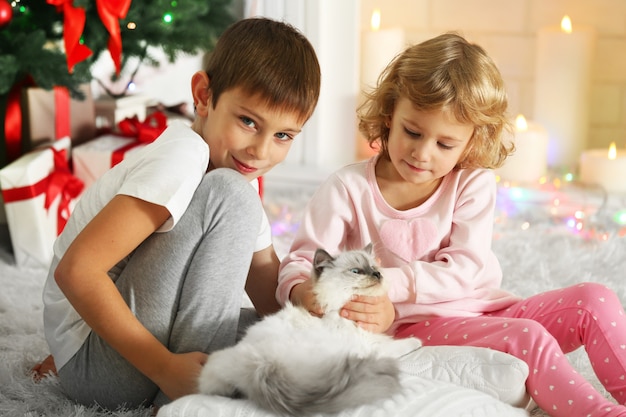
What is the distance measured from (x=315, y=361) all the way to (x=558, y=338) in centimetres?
50

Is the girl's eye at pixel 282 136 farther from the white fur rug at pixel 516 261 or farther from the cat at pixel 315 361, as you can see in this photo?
the white fur rug at pixel 516 261

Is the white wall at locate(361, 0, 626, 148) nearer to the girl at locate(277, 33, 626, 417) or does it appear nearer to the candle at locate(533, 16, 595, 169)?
the candle at locate(533, 16, 595, 169)

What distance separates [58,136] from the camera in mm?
2223

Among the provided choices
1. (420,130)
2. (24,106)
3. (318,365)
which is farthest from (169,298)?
(24,106)

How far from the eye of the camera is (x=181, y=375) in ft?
3.59

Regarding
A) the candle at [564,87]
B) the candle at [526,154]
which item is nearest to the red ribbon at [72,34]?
the candle at [526,154]

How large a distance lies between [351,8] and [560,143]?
82 centimetres

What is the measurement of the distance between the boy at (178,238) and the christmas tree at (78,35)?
2.41 feet

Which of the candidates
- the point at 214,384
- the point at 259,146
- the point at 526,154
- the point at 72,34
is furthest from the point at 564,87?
the point at 214,384

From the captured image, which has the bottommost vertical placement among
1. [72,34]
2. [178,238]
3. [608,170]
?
[608,170]

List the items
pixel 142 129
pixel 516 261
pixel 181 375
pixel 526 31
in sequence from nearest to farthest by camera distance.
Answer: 1. pixel 181 375
2. pixel 516 261
3. pixel 142 129
4. pixel 526 31

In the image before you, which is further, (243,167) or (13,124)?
(13,124)

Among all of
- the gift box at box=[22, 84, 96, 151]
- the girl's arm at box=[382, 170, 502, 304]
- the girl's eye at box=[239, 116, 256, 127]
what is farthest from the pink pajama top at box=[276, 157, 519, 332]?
the gift box at box=[22, 84, 96, 151]

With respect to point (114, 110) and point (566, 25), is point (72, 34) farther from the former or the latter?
point (566, 25)
